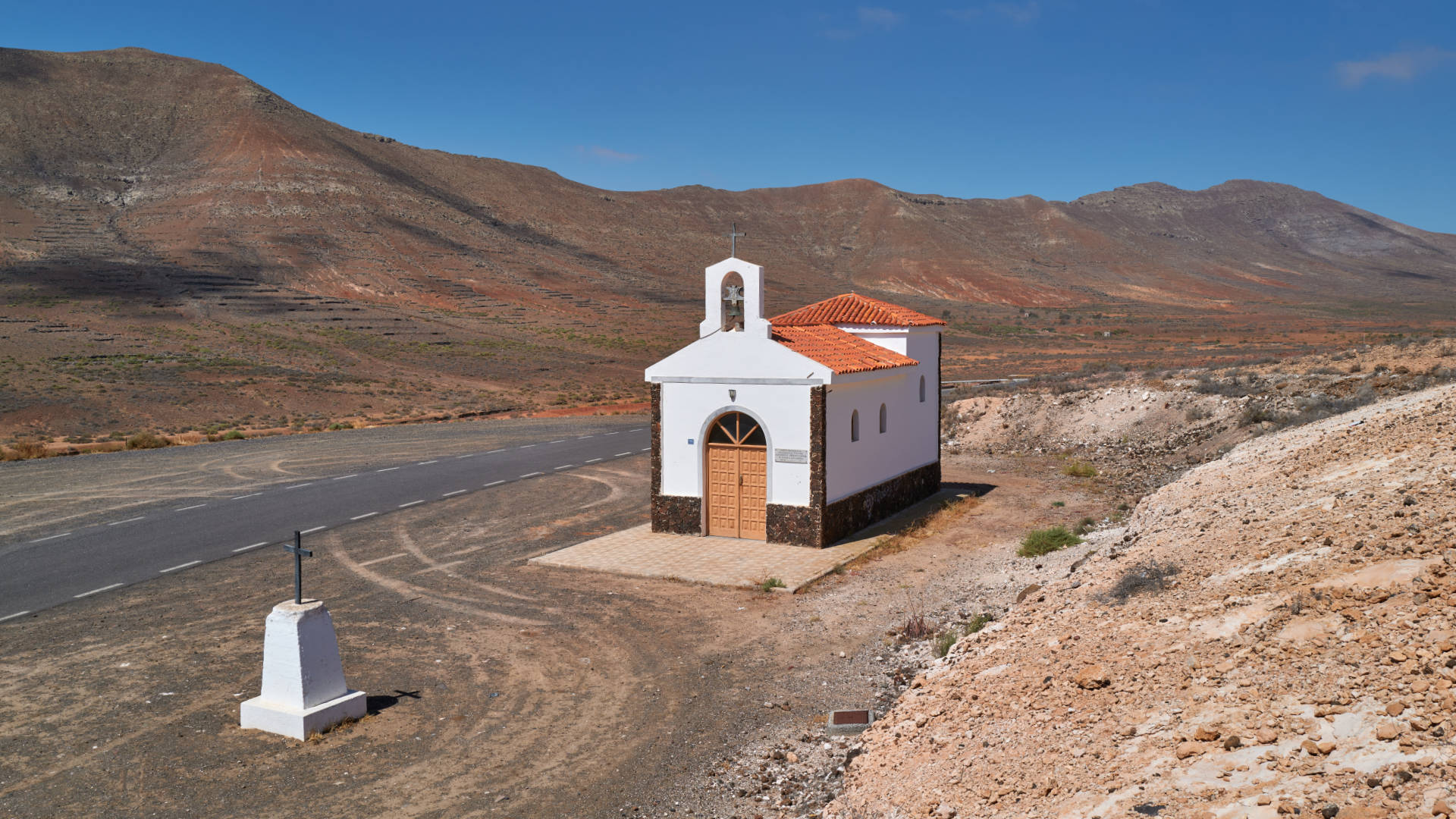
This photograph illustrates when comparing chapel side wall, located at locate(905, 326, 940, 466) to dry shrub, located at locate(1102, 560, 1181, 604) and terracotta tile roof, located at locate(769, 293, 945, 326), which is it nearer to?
terracotta tile roof, located at locate(769, 293, 945, 326)

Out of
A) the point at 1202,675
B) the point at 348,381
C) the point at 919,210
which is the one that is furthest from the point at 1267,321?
the point at 1202,675

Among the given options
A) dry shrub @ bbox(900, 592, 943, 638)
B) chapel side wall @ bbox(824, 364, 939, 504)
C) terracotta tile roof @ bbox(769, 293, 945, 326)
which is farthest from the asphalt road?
dry shrub @ bbox(900, 592, 943, 638)

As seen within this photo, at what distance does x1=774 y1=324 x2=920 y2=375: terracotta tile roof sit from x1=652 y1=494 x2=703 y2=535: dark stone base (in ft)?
11.4

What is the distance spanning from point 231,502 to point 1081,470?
20.8 meters

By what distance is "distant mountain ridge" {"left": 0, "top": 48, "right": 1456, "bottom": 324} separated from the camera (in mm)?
84562

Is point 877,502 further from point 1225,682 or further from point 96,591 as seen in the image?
point 96,591

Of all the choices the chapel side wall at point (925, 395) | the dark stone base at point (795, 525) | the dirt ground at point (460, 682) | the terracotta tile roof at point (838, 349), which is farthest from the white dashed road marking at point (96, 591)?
the chapel side wall at point (925, 395)

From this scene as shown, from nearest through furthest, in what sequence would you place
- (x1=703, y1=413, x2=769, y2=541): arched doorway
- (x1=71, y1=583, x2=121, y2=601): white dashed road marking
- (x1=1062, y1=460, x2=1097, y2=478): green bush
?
(x1=71, y1=583, x2=121, y2=601): white dashed road marking < (x1=703, y1=413, x2=769, y2=541): arched doorway < (x1=1062, y1=460, x2=1097, y2=478): green bush

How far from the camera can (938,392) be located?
2364 cm

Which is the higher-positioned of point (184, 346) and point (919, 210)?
point (919, 210)

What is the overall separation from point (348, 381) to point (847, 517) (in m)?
42.2

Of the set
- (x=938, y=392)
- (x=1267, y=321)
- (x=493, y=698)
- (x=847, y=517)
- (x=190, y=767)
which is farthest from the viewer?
(x=1267, y=321)

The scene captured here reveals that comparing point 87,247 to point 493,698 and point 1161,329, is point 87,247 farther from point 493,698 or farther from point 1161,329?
point 1161,329

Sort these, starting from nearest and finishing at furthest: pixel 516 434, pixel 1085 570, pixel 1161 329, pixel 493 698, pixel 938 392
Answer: pixel 493 698 → pixel 1085 570 → pixel 938 392 → pixel 516 434 → pixel 1161 329
